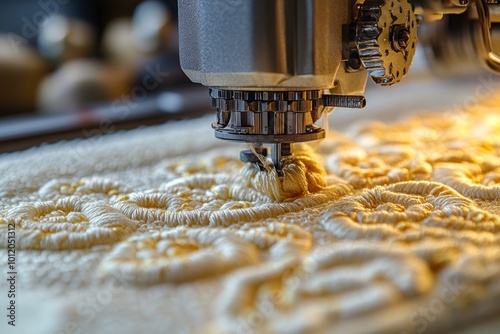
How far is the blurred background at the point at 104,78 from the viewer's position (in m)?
1.04

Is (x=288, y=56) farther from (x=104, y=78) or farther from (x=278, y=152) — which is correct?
(x=104, y=78)

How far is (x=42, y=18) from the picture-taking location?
1564mm

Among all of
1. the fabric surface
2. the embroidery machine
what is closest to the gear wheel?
the embroidery machine

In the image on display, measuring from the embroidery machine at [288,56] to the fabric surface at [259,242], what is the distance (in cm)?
6

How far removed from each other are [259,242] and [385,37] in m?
0.20

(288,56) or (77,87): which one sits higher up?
(288,56)

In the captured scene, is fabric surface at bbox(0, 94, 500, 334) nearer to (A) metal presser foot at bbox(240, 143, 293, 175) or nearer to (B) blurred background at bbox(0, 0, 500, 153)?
(A) metal presser foot at bbox(240, 143, 293, 175)

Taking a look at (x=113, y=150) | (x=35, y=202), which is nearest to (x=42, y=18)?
(x=113, y=150)

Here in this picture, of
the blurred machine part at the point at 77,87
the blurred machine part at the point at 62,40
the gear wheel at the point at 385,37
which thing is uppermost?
the gear wheel at the point at 385,37

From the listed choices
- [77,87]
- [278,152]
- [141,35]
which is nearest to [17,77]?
[77,87]

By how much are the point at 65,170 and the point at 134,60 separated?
86 centimetres

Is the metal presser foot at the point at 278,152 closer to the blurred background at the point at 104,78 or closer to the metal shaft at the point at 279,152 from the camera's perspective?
the metal shaft at the point at 279,152

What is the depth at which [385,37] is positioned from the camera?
20.7 inches

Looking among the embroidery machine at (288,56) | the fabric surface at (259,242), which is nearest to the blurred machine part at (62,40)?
the fabric surface at (259,242)
